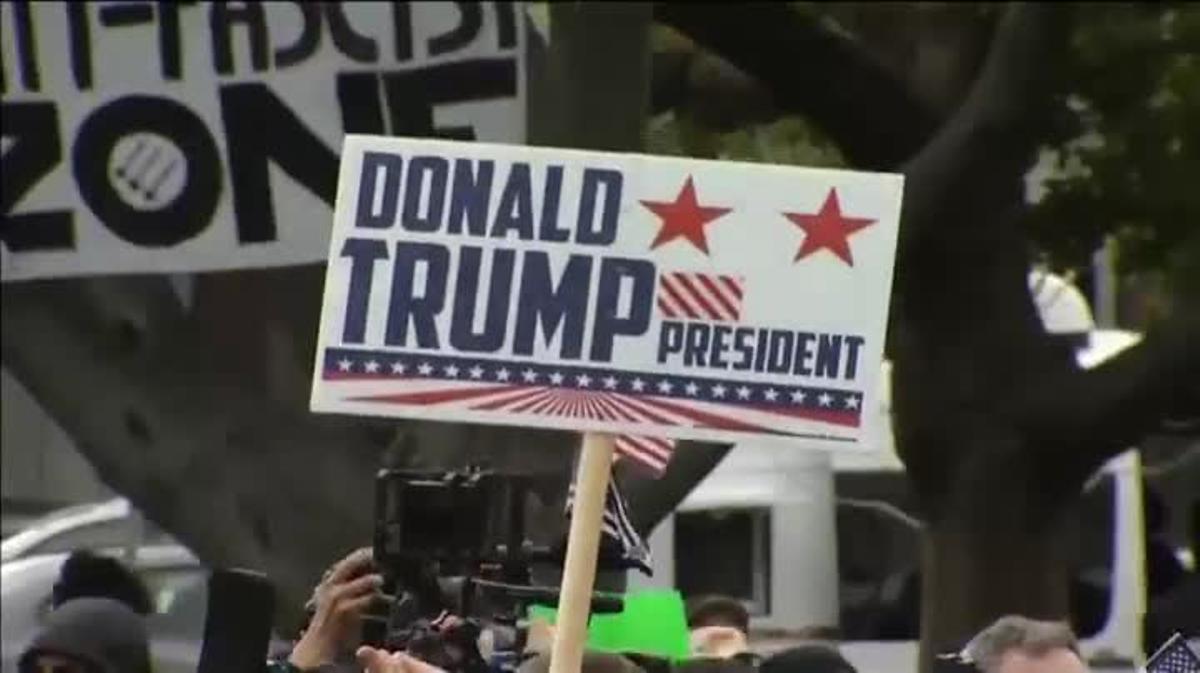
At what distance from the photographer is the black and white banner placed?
33.6ft

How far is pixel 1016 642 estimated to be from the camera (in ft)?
19.6

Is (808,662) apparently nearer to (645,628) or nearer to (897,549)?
(645,628)

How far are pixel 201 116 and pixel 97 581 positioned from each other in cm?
152

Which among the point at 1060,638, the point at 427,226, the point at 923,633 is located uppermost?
the point at 427,226

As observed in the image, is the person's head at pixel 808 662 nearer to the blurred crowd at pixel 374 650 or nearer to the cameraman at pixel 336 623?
the blurred crowd at pixel 374 650

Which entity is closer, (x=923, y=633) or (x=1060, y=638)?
(x=1060, y=638)

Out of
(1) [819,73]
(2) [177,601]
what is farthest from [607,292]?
(2) [177,601]

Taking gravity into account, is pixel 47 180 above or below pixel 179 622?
above

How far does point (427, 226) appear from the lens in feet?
18.3

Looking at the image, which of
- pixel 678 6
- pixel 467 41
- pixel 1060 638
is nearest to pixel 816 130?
pixel 678 6

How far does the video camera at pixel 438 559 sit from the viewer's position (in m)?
5.78

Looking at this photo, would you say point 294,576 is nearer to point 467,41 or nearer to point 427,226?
point 467,41

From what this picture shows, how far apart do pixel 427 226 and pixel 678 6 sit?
20.2ft

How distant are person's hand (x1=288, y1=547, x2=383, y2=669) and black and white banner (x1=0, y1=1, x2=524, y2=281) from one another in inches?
175
